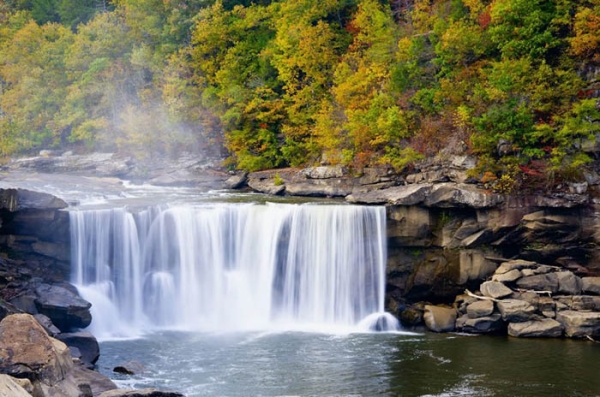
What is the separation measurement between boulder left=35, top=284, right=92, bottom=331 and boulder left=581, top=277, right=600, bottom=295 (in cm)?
1795

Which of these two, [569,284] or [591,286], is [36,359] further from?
[591,286]

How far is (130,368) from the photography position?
21016 millimetres

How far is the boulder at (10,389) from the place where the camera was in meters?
11.4

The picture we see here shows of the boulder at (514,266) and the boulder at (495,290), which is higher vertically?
the boulder at (514,266)

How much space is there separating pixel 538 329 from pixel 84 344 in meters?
15.4

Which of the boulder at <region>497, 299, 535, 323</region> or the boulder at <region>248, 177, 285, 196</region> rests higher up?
the boulder at <region>248, 177, 285, 196</region>

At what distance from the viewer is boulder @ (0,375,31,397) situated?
11.4m

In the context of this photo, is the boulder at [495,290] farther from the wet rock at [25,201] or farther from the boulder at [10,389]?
the boulder at [10,389]

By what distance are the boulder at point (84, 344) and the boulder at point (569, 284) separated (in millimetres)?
16605

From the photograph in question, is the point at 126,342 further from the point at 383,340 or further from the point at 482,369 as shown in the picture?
the point at 482,369

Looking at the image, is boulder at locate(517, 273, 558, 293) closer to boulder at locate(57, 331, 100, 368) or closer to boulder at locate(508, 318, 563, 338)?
boulder at locate(508, 318, 563, 338)

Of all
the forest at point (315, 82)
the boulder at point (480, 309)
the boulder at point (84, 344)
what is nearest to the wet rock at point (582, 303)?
the boulder at point (480, 309)

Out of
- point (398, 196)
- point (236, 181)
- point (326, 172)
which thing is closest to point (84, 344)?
point (398, 196)

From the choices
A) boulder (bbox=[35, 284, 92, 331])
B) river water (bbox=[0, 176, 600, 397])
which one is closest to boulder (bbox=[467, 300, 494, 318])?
river water (bbox=[0, 176, 600, 397])
